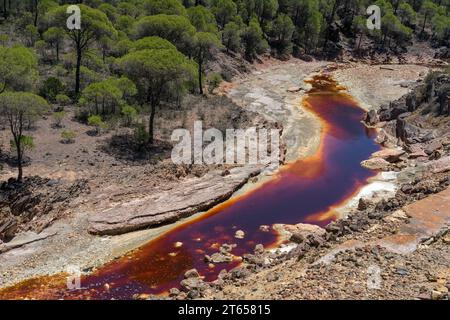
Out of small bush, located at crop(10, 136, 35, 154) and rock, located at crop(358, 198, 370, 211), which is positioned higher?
small bush, located at crop(10, 136, 35, 154)

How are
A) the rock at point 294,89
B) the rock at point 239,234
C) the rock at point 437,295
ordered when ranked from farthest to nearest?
the rock at point 294,89 → the rock at point 239,234 → the rock at point 437,295

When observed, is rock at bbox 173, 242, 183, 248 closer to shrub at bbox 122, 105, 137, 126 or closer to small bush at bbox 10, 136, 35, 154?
small bush at bbox 10, 136, 35, 154

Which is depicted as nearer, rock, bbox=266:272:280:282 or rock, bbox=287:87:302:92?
rock, bbox=266:272:280:282

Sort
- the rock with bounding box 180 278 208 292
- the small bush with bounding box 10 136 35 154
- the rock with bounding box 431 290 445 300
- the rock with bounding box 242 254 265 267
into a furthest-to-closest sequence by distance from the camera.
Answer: the small bush with bounding box 10 136 35 154
the rock with bounding box 242 254 265 267
the rock with bounding box 180 278 208 292
the rock with bounding box 431 290 445 300

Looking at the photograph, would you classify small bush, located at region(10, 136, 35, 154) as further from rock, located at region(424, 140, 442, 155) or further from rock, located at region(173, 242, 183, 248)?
rock, located at region(424, 140, 442, 155)

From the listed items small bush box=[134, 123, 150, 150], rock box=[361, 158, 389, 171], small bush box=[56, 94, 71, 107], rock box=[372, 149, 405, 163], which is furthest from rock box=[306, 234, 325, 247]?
small bush box=[56, 94, 71, 107]

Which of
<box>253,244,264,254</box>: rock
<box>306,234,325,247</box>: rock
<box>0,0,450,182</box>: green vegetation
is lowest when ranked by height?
<box>253,244,264,254</box>: rock

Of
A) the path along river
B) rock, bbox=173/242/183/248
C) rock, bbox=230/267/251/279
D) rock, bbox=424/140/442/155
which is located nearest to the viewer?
rock, bbox=230/267/251/279

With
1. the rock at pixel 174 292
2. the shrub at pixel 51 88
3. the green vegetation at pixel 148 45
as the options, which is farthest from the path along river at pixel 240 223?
the shrub at pixel 51 88

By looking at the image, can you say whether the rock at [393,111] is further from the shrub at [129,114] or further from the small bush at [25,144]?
the small bush at [25,144]
